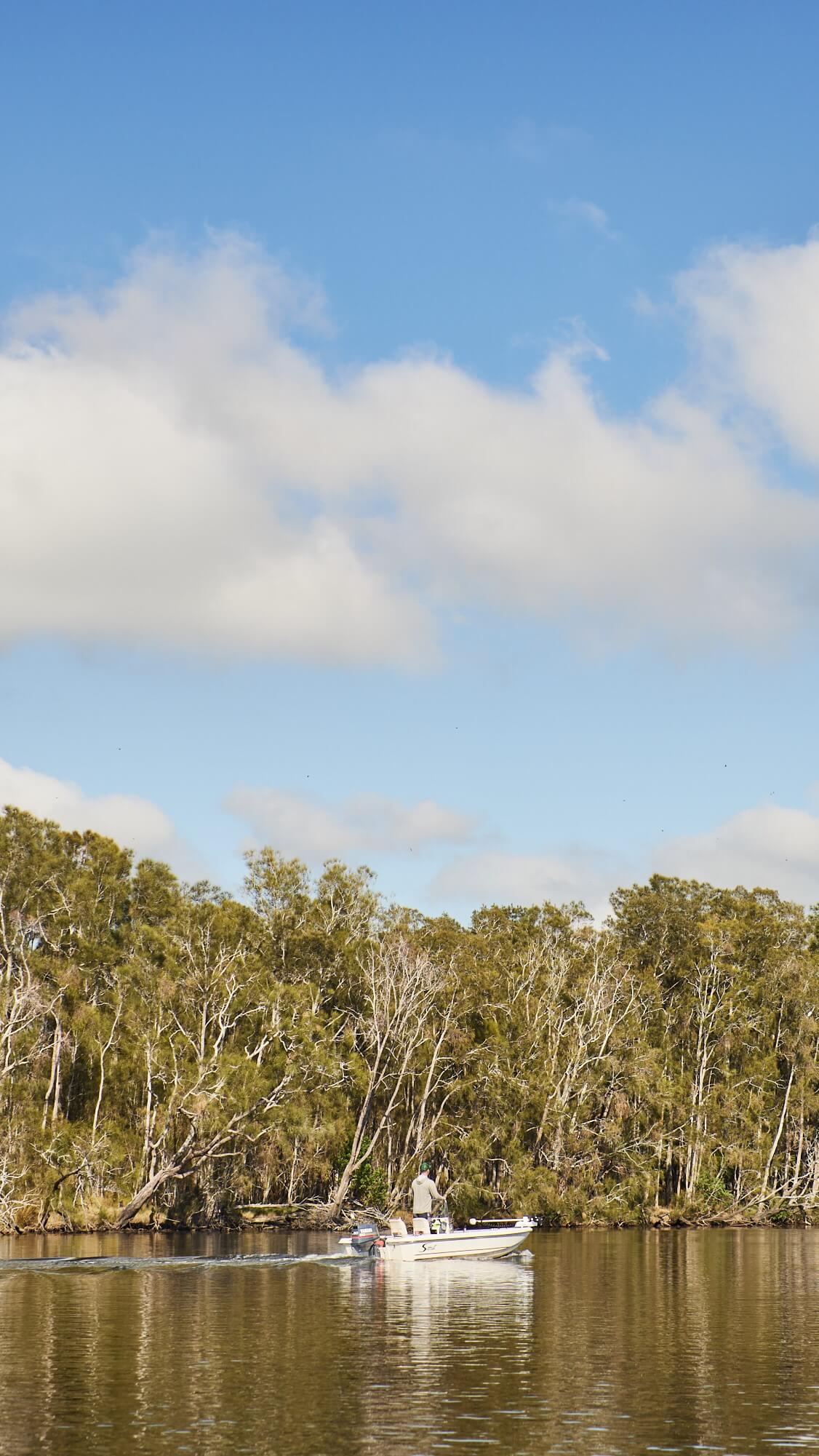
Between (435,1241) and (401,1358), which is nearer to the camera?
(401,1358)

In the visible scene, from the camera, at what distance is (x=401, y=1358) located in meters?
30.6

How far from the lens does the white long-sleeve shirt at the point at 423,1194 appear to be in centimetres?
5509

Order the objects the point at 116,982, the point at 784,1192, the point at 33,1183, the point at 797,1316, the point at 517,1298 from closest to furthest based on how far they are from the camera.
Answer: the point at 797,1316 < the point at 517,1298 < the point at 33,1183 < the point at 116,982 < the point at 784,1192

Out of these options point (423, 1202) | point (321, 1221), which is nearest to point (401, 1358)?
point (423, 1202)

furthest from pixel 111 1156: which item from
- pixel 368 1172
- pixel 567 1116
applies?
pixel 567 1116

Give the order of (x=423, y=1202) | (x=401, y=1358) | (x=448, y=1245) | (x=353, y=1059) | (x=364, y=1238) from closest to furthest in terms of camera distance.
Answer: (x=401, y=1358), (x=448, y=1245), (x=364, y=1238), (x=423, y=1202), (x=353, y=1059)

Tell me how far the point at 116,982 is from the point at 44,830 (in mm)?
9349

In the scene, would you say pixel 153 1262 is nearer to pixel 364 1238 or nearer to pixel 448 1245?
pixel 364 1238

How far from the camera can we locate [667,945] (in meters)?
102

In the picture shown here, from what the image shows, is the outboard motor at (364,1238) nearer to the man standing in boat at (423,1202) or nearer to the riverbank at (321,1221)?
the man standing in boat at (423,1202)

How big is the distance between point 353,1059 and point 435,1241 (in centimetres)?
2976

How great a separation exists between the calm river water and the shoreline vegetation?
67.6 feet

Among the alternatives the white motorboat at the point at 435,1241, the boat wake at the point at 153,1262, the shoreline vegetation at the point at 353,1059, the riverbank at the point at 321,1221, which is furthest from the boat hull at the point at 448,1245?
the shoreline vegetation at the point at 353,1059

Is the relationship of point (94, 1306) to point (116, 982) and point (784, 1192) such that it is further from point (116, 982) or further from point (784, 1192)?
point (784, 1192)
